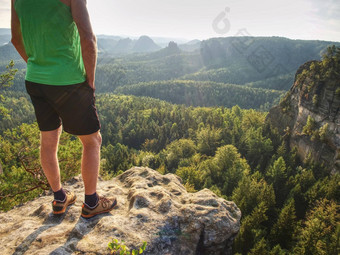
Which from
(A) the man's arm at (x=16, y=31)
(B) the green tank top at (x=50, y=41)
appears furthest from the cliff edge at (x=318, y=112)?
(A) the man's arm at (x=16, y=31)

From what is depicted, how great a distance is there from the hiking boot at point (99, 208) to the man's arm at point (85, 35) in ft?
7.69

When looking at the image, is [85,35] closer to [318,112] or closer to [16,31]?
[16,31]

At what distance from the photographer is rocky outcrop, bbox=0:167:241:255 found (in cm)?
376

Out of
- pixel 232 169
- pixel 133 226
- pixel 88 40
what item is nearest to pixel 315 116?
pixel 232 169

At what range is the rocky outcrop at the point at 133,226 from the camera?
3760mm

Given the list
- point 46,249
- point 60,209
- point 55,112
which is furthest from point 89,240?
point 55,112

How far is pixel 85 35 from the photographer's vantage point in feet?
10.9

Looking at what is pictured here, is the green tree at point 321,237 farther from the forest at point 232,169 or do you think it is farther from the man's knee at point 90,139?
the man's knee at point 90,139

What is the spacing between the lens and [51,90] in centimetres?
340

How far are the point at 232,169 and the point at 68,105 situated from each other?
45495 mm

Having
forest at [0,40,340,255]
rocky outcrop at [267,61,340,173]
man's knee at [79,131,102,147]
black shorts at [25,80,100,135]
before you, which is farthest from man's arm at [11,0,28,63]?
rocky outcrop at [267,61,340,173]

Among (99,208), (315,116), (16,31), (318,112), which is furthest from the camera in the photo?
(315,116)

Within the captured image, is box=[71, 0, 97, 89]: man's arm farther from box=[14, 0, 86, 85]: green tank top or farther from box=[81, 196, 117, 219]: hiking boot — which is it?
box=[81, 196, 117, 219]: hiking boot

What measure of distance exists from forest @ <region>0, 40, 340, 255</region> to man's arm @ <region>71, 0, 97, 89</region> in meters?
6.41
